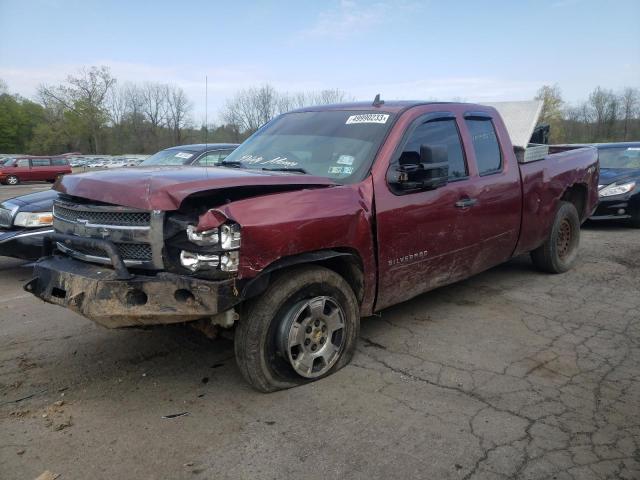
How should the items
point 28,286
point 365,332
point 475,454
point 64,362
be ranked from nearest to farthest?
point 475,454, point 28,286, point 64,362, point 365,332

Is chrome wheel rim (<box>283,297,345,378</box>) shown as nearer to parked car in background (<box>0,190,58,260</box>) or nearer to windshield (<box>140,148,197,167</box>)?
parked car in background (<box>0,190,58,260</box>)

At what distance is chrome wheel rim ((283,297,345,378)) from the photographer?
311cm

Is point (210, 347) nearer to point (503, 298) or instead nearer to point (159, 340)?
point (159, 340)

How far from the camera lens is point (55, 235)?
11.0ft

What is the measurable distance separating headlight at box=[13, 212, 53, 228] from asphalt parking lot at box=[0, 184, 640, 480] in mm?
1420

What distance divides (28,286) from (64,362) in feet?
2.46

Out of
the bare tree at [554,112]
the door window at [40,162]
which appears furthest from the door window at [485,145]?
the bare tree at [554,112]

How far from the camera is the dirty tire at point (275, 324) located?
297 cm

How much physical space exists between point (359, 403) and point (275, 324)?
0.71 meters

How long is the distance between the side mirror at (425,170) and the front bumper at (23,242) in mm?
4284

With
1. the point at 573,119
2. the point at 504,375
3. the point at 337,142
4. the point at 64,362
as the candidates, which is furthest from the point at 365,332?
the point at 573,119

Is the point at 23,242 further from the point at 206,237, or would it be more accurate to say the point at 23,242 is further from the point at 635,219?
the point at 635,219

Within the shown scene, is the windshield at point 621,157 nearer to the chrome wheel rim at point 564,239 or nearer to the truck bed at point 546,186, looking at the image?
the truck bed at point 546,186

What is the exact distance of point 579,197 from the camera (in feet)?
21.0
